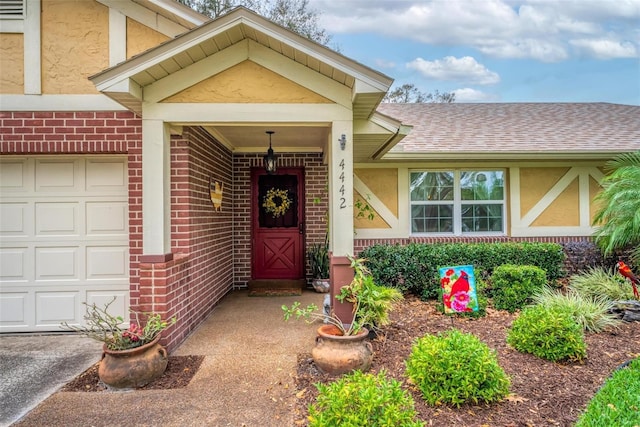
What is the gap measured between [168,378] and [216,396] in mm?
674

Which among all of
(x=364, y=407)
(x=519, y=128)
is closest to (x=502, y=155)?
(x=519, y=128)

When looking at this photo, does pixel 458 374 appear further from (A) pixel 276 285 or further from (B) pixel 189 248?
(A) pixel 276 285

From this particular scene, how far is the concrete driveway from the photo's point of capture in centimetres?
304

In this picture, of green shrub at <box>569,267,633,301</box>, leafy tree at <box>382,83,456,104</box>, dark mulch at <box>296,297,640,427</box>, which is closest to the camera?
Result: dark mulch at <box>296,297,640,427</box>

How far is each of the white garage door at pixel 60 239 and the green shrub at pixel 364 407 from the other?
12.1 feet

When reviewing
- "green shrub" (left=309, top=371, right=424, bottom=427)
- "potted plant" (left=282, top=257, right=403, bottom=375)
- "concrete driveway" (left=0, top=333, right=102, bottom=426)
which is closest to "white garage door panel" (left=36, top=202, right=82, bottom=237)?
"concrete driveway" (left=0, top=333, right=102, bottom=426)

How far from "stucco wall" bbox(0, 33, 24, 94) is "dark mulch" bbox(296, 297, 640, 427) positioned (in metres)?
5.00

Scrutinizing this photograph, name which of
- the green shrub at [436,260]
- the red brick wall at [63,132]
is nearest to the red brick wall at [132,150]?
the red brick wall at [63,132]

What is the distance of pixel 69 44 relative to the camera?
4.52 m

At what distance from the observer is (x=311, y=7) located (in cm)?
1480

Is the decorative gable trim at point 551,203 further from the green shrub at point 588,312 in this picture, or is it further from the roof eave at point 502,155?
the green shrub at point 588,312

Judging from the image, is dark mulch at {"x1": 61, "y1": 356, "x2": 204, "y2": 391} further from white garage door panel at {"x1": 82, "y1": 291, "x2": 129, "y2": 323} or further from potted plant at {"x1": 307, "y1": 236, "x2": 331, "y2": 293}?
potted plant at {"x1": 307, "y1": 236, "x2": 331, "y2": 293}

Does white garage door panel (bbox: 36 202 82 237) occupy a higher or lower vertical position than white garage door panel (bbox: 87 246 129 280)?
higher

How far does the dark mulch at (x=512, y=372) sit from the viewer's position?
2.66 meters
